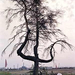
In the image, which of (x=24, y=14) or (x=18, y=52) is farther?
(x=24, y=14)

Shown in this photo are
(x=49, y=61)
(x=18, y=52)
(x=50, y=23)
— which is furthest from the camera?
(x=50, y=23)

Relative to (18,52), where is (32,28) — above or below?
above

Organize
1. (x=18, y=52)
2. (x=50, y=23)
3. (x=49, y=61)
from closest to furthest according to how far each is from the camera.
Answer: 1. (x=18, y=52)
2. (x=49, y=61)
3. (x=50, y=23)

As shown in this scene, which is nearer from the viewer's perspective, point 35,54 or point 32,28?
point 35,54


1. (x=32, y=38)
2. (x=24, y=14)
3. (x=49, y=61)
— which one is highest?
(x=24, y=14)

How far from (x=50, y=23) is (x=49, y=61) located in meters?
2.83

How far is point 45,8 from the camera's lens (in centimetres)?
1880

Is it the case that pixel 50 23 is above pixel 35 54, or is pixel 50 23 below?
above

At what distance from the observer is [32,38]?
18500 mm

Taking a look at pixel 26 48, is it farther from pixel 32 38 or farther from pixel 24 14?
pixel 24 14

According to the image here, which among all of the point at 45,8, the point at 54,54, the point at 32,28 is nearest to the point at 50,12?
the point at 45,8

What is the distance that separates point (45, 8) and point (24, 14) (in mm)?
1777

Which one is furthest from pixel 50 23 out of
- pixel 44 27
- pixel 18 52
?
pixel 18 52

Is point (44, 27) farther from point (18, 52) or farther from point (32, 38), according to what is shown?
point (18, 52)
